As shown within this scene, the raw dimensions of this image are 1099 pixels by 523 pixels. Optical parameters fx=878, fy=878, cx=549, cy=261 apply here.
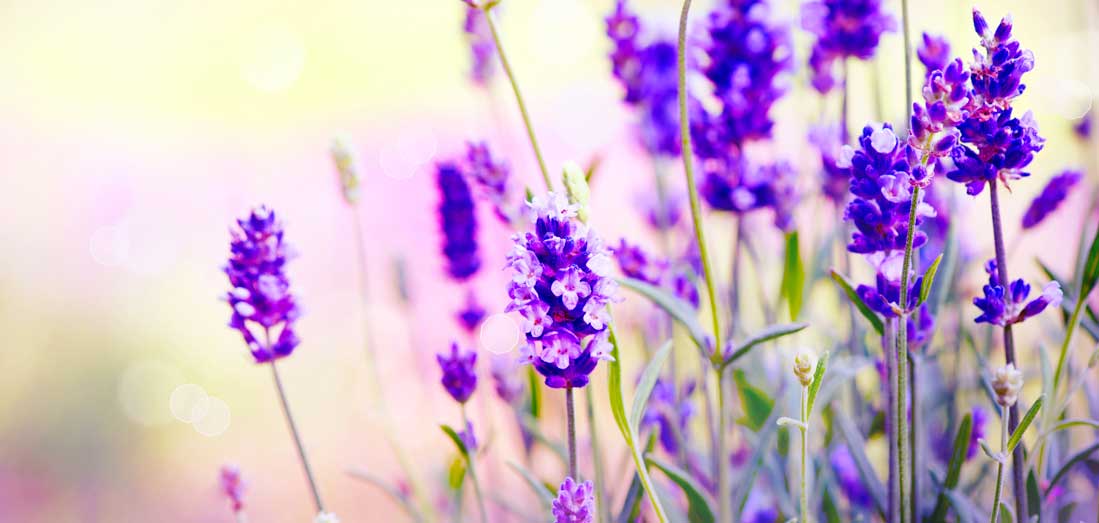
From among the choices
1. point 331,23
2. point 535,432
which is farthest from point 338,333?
point 535,432

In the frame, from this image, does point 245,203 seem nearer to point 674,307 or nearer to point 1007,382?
point 674,307

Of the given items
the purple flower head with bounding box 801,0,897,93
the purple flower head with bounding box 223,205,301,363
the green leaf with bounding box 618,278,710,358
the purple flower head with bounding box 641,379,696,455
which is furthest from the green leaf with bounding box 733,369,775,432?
the purple flower head with bounding box 223,205,301,363

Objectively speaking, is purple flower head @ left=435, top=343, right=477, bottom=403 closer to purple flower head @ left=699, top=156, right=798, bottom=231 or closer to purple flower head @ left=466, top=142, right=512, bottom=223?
purple flower head @ left=466, top=142, right=512, bottom=223

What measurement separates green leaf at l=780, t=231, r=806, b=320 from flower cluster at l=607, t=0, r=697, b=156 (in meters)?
0.14

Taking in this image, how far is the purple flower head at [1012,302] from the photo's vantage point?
1.59 feet

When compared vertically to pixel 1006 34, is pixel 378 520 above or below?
below

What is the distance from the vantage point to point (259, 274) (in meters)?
0.55

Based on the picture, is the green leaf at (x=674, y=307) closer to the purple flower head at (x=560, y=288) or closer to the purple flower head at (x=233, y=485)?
the purple flower head at (x=560, y=288)

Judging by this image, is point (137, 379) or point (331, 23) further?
point (331, 23)

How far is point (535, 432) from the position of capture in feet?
2.48

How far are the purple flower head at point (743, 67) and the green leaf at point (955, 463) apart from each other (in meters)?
0.27

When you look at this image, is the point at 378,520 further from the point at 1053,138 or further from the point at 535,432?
the point at 1053,138

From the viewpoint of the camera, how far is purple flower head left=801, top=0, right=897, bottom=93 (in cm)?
70

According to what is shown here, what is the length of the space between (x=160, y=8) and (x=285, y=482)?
3.80ft
